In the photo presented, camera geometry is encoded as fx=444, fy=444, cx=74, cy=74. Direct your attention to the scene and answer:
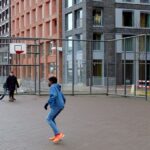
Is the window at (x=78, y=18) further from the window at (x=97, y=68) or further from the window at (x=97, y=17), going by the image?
the window at (x=97, y=68)

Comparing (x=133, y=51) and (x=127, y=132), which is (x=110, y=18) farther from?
(x=127, y=132)

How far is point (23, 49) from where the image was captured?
2859 centimetres


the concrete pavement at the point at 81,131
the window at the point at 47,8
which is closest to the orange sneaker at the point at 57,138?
the concrete pavement at the point at 81,131

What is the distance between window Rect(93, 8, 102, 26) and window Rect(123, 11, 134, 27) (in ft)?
10.3

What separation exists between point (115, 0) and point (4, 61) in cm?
2730

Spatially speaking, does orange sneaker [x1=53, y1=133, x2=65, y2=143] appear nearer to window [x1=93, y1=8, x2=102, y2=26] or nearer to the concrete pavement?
the concrete pavement

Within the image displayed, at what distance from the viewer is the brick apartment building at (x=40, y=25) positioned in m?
29.5

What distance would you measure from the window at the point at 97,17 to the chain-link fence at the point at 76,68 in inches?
816

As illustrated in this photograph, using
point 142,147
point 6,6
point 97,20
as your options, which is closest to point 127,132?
point 142,147

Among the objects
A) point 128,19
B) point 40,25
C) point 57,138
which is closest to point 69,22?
point 128,19

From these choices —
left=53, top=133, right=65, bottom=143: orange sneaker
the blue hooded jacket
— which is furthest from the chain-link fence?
left=53, top=133, right=65, bottom=143: orange sneaker

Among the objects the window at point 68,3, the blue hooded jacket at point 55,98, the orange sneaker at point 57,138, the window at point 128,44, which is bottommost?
the orange sneaker at point 57,138

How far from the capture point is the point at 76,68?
30250 millimetres

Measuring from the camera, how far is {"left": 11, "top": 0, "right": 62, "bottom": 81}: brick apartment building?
29.5 m
